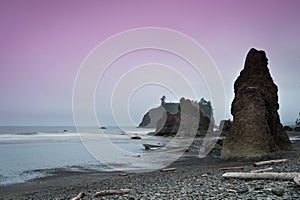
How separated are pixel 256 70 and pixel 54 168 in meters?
18.3

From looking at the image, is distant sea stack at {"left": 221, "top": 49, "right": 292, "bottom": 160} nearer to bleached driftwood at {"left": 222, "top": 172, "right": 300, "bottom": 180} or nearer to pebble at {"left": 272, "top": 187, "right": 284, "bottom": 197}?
bleached driftwood at {"left": 222, "top": 172, "right": 300, "bottom": 180}

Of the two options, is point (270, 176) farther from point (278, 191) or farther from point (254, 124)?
point (254, 124)

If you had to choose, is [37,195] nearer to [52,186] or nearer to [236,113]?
[52,186]

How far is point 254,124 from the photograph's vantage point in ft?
66.5

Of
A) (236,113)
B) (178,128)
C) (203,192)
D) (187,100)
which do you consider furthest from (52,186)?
(187,100)

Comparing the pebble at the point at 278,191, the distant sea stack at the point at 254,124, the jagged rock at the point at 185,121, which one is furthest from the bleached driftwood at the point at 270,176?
the jagged rock at the point at 185,121

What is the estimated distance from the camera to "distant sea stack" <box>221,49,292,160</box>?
771 inches

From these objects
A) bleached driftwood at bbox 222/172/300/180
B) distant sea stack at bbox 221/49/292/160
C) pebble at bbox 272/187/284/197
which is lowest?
pebble at bbox 272/187/284/197

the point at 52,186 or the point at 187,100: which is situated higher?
the point at 187,100

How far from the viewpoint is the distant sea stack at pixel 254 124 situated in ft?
64.3

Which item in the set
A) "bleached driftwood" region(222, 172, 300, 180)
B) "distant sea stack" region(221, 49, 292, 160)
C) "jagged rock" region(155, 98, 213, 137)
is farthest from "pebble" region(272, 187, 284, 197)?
"jagged rock" region(155, 98, 213, 137)

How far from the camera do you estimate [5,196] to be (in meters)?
13.3

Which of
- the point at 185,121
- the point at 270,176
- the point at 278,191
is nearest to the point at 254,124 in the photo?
the point at 270,176

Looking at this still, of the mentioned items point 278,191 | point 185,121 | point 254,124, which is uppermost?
point 185,121
